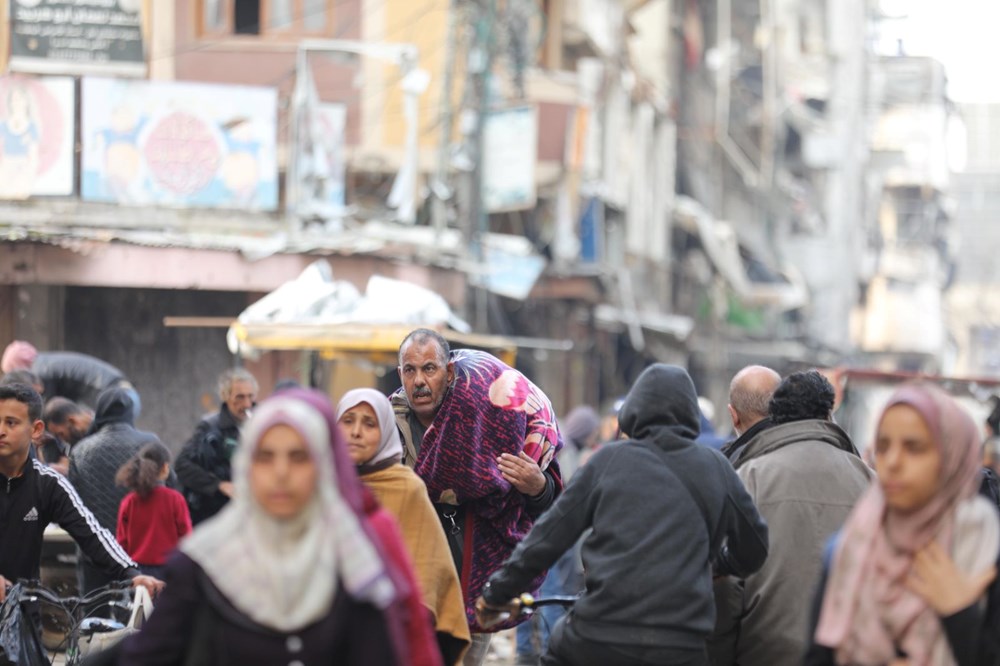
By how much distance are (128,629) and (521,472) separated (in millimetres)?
1680

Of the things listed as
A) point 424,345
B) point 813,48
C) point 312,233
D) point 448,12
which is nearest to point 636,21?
point 448,12

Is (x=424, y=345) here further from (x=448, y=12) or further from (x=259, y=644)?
(x=448, y=12)

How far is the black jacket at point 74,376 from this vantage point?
41.6 ft

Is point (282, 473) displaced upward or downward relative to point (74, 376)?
upward

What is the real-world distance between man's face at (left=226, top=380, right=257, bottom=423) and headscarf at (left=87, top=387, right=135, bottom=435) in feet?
2.26

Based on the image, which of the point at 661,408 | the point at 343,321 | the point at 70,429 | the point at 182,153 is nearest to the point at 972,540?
the point at 661,408

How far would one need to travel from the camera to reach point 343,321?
44.8 feet

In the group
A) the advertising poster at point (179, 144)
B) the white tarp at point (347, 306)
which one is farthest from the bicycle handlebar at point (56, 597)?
the advertising poster at point (179, 144)

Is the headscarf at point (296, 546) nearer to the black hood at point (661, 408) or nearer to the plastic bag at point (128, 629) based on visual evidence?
the black hood at point (661, 408)

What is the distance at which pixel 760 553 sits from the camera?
5.89m

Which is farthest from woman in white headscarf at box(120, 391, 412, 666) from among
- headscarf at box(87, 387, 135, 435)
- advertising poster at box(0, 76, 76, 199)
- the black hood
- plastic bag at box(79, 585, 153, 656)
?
advertising poster at box(0, 76, 76, 199)

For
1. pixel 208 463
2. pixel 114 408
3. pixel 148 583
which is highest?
pixel 114 408

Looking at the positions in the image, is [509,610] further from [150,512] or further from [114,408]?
[114,408]

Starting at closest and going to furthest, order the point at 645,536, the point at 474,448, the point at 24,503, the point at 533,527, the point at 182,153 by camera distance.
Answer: the point at 645,536 → the point at 533,527 → the point at 24,503 → the point at 474,448 → the point at 182,153
